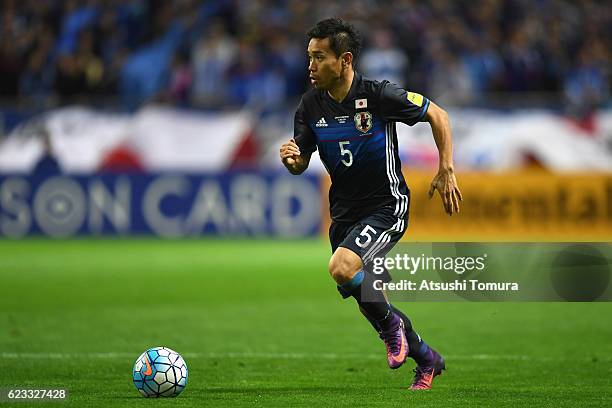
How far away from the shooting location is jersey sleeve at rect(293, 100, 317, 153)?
744 cm

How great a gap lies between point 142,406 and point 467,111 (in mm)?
13489

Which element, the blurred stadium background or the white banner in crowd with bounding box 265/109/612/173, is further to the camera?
the white banner in crowd with bounding box 265/109/612/173

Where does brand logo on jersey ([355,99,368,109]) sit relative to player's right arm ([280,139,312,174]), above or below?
above

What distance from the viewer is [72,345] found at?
9.17m

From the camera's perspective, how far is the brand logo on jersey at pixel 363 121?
23.7ft

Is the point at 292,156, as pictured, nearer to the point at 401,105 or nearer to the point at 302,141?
the point at 302,141

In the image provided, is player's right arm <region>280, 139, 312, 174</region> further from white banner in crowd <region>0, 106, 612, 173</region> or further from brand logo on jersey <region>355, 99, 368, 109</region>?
white banner in crowd <region>0, 106, 612, 173</region>

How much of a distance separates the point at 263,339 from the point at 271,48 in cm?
1117

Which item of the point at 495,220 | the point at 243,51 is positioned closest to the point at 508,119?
the point at 495,220

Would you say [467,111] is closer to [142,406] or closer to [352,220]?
[352,220]

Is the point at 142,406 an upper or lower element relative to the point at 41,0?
lower

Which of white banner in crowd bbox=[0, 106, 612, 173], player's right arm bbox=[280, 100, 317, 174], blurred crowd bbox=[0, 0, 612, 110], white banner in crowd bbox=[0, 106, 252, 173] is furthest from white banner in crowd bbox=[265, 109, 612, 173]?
player's right arm bbox=[280, 100, 317, 174]

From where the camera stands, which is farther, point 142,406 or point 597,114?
point 597,114

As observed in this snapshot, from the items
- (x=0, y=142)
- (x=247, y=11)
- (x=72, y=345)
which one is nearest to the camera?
(x=72, y=345)
